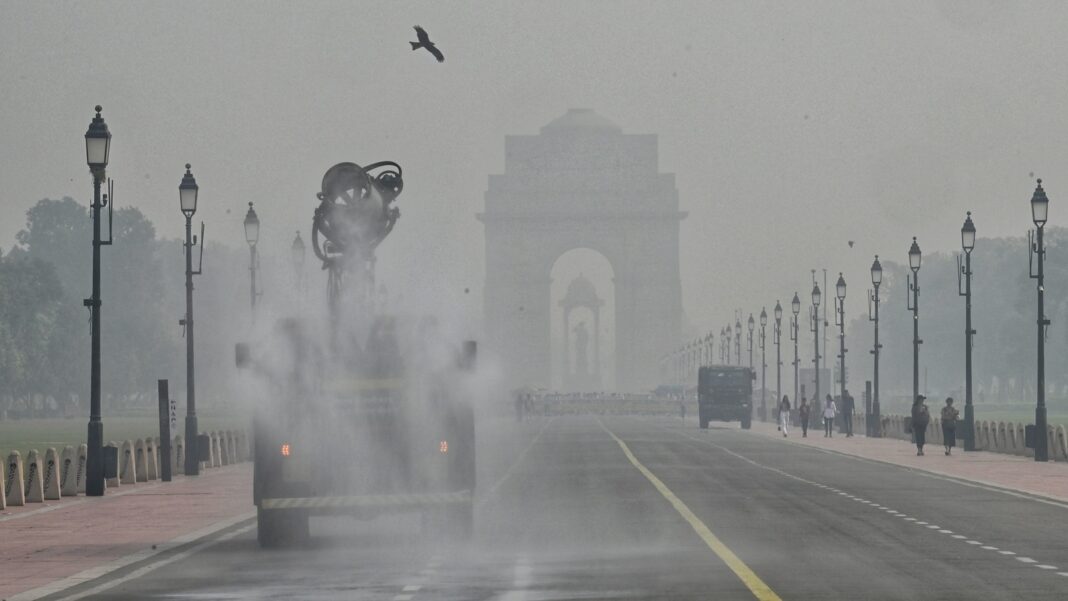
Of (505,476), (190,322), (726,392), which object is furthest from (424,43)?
(726,392)

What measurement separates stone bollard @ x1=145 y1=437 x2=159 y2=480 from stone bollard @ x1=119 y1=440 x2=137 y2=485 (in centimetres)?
80

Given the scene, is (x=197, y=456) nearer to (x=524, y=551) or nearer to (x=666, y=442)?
(x=524, y=551)

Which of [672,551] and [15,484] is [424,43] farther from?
[15,484]

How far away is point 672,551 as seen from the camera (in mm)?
22562

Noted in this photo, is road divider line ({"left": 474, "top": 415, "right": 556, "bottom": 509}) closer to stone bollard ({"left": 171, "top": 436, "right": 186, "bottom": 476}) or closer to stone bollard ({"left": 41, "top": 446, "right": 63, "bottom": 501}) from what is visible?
stone bollard ({"left": 41, "top": 446, "right": 63, "bottom": 501})

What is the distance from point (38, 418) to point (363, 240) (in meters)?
102

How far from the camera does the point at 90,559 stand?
22500 mm

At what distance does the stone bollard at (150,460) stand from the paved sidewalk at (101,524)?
1151 millimetres

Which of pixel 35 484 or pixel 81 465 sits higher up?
pixel 81 465

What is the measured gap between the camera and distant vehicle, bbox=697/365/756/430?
10269 centimetres

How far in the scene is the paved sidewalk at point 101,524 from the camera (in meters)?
21.7

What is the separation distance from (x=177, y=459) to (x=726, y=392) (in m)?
59.7

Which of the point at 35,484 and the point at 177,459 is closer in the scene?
the point at 35,484

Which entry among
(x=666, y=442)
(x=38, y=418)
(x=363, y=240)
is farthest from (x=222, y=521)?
(x=38, y=418)
